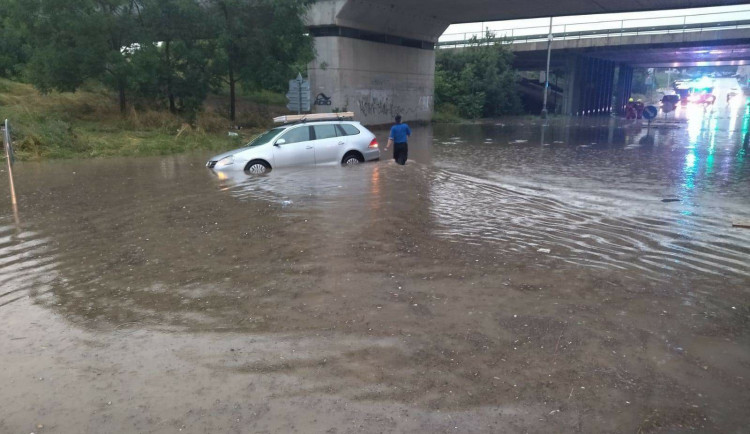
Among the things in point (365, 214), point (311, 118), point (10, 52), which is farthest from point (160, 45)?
point (365, 214)

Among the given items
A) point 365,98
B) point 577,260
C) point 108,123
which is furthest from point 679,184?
point 365,98

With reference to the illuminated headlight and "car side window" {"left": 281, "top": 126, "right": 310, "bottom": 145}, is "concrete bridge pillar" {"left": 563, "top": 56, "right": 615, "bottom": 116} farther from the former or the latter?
the illuminated headlight

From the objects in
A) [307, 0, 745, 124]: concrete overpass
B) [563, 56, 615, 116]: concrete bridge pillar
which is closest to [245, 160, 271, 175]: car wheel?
[307, 0, 745, 124]: concrete overpass

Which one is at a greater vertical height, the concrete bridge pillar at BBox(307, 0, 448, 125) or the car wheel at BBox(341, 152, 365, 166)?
the concrete bridge pillar at BBox(307, 0, 448, 125)

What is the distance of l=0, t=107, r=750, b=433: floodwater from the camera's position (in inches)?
149

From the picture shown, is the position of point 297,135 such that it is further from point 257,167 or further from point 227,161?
point 227,161

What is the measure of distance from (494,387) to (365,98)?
3254cm

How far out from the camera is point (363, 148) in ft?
50.9

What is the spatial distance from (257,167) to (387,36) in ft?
83.3

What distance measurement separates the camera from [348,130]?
15.4 m

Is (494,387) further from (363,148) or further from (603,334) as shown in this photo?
(363,148)

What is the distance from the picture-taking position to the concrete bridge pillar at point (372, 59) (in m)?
31.7

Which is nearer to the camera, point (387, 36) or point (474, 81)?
point (387, 36)

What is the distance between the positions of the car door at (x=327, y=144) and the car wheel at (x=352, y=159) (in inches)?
11.4
